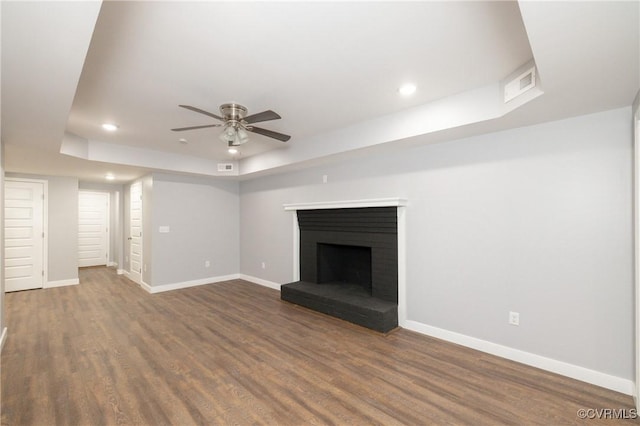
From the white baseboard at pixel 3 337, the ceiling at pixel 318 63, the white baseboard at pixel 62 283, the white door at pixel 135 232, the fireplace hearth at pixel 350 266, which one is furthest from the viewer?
the white door at pixel 135 232

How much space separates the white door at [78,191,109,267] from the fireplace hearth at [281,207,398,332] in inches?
265

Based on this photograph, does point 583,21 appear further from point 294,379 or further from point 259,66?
point 294,379

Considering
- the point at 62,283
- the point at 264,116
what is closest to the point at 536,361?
the point at 264,116

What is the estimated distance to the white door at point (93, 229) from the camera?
26.2 ft

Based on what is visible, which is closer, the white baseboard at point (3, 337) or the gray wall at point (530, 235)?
the gray wall at point (530, 235)

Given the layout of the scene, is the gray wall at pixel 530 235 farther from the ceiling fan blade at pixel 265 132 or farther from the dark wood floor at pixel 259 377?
the ceiling fan blade at pixel 265 132

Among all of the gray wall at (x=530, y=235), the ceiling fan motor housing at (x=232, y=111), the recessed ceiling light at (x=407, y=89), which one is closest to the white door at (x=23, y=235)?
the ceiling fan motor housing at (x=232, y=111)

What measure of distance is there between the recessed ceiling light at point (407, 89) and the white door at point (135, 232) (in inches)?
224

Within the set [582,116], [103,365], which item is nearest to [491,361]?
[582,116]

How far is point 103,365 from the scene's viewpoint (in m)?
2.72

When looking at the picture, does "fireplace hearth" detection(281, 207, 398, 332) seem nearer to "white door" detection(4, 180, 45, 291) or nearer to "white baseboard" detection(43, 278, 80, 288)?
"white baseboard" detection(43, 278, 80, 288)

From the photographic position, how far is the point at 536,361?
2.65 m

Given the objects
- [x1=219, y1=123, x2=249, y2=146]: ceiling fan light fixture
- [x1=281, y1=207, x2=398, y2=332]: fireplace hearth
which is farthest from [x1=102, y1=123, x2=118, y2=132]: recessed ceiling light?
[x1=281, y1=207, x2=398, y2=332]: fireplace hearth

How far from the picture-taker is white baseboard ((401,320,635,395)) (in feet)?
7.51
